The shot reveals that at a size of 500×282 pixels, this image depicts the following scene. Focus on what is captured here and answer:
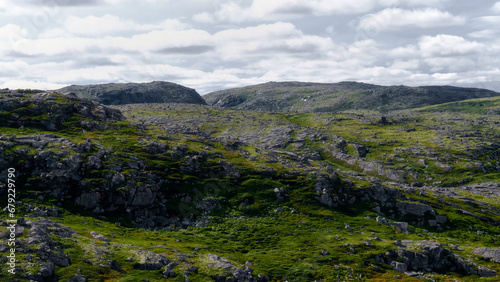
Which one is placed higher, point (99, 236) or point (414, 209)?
point (99, 236)

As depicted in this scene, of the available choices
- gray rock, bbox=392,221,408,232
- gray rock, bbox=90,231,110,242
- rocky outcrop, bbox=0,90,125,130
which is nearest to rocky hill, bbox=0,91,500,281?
gray rock, bbox=90,231,110,242

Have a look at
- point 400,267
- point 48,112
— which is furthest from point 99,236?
point 48,112

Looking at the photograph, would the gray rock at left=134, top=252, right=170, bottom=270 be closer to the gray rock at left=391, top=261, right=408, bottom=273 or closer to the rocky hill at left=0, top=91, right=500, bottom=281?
the rocky hill at left=0, top=91, right=500, bottom=281

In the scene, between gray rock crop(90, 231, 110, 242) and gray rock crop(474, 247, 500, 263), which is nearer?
gray rock crop(90, 231, 110, 242)

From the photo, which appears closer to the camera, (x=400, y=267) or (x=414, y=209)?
(x=400, y=267)

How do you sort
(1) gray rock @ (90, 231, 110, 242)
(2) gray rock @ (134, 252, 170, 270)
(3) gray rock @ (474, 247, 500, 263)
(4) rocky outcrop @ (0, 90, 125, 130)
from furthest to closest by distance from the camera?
(4) rocky outcrop @ (0, 90, 125, 130) → (3) gray rock @ (474, 247, 500, 263) → (1) gray rock @ (90, 231, 110, 242) → (2) gray rock @ (134, 252, 170, 270)

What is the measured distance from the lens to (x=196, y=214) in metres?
69.4

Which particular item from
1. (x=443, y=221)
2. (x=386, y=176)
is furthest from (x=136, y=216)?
(x=386, y=176)

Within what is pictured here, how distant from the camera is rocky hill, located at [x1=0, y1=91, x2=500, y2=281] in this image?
4666cm

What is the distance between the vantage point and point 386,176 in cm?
14612

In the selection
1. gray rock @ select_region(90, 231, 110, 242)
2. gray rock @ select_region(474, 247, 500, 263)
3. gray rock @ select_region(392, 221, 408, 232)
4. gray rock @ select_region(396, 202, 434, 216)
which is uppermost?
gray rock @ select_region(90, 231, 110, 242)

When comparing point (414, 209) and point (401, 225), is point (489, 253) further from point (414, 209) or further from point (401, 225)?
point (414, 209)

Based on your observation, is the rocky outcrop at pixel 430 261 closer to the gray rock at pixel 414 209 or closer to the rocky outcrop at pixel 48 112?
the gray rock at pixel 414 209

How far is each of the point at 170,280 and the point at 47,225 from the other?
71.4 feet
